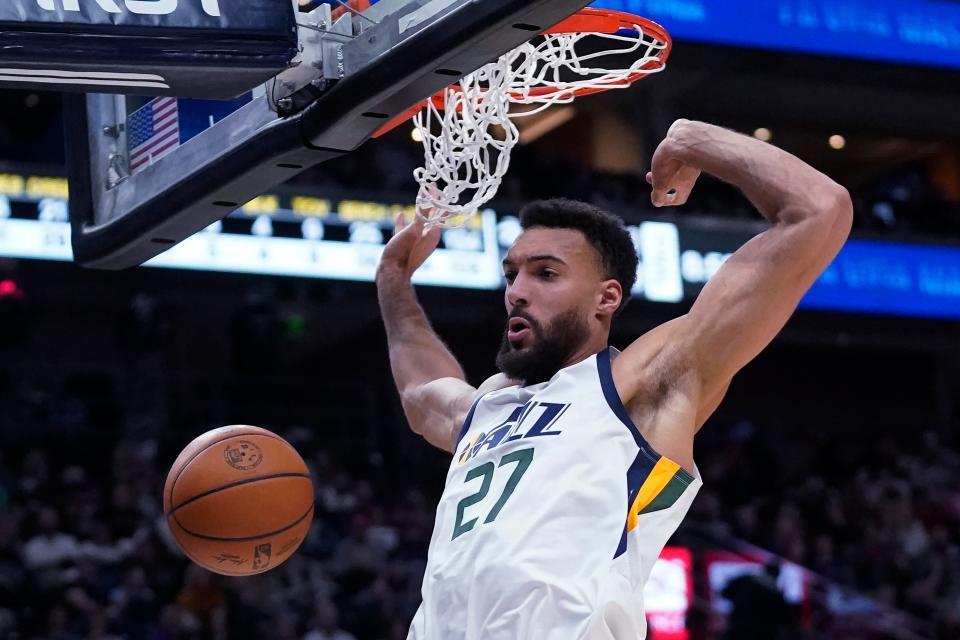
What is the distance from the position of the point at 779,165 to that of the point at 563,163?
1025cm

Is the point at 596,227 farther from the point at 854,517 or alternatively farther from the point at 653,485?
the point at 854,517

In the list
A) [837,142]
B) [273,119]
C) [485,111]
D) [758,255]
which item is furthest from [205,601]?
[837,142]

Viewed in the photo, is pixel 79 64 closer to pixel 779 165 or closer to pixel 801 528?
pixel 779 165

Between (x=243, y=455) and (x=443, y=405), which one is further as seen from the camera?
(x=243, y=455)

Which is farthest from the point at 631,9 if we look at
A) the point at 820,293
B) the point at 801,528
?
the point at 801,528

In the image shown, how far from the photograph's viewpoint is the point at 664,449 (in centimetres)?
295

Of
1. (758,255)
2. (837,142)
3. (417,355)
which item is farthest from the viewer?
(837,142)

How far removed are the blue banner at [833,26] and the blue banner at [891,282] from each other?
177 centimetres

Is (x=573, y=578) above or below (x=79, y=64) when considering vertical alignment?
below

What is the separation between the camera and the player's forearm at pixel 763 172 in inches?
116

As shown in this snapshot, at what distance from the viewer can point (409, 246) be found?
13.1ft

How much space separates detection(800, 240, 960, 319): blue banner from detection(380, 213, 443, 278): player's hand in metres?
9.30

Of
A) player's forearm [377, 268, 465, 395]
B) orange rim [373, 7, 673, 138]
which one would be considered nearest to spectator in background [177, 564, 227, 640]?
player's forearm [377, 268, 465, 395]

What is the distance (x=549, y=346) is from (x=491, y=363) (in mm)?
12725
